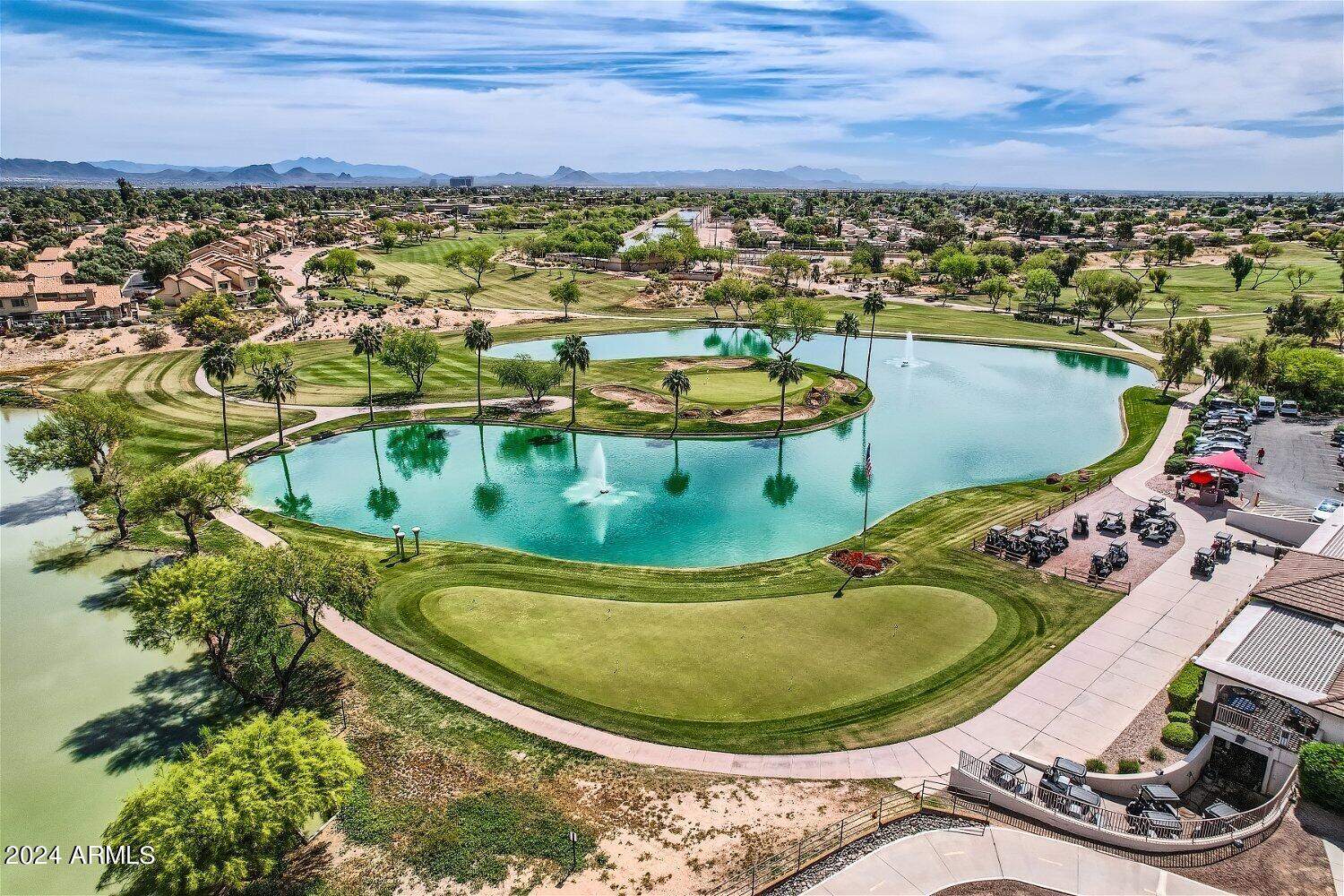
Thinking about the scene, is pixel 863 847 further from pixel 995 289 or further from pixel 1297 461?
pixel 995 289

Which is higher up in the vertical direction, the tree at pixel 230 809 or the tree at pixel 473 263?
Result: the tree at pixel 473 263

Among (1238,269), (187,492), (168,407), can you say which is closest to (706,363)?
(168,407)

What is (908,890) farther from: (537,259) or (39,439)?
(537,259)

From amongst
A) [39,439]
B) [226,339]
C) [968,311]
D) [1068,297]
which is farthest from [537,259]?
[39,439]

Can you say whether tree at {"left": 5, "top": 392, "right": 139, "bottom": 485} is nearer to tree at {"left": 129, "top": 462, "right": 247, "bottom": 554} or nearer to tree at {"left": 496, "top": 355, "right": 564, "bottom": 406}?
tree at {"left": 129, "top": 462, "right": 247, "bottom": 554}

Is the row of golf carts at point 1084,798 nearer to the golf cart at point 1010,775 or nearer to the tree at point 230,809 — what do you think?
the golf cart at point 1010,775

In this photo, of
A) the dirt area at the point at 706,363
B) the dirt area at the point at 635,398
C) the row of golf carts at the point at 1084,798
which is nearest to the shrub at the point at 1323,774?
the row of golf carts at the point at 1084,798
